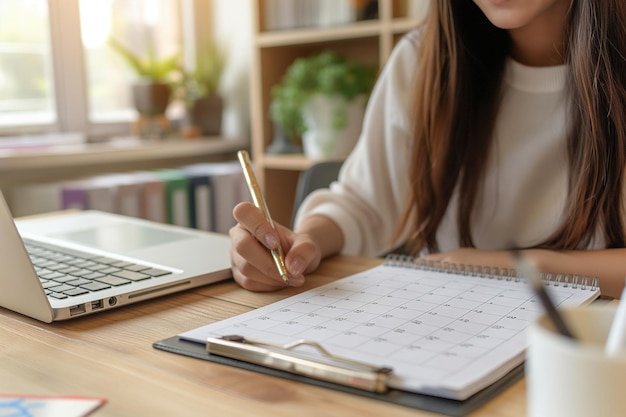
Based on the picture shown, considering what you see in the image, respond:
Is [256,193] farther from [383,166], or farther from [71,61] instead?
[71,61]

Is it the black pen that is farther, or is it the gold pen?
the gold pen

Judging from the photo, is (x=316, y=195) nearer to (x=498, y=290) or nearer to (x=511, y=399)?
(x=498, y=290)

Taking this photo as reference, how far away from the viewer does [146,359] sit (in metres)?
0.58

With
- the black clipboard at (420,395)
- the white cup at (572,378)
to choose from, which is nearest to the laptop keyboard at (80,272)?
the black clipboard at (420,395)

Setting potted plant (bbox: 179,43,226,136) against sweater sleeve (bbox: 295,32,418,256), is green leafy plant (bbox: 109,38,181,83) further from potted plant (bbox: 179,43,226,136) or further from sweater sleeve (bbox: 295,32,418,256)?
sweater sleeve (bbox: 295,32,418,256)

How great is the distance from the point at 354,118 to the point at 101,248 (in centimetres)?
132

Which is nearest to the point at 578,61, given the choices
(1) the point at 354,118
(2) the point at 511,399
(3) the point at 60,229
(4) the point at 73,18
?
(2) the point at 511,399

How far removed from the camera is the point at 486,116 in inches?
45.9

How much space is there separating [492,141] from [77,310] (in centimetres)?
75

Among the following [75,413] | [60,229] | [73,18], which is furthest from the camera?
[73,18]

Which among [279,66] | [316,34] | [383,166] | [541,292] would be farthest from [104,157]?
[541,292]

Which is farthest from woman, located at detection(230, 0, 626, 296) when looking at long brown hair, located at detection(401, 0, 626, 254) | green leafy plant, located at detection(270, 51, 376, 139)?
green leafy plant, located at detection(270, 51, 376, 139)

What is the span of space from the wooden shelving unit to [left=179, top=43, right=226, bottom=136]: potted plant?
0.85 ft

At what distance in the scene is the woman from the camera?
100 centimetres
